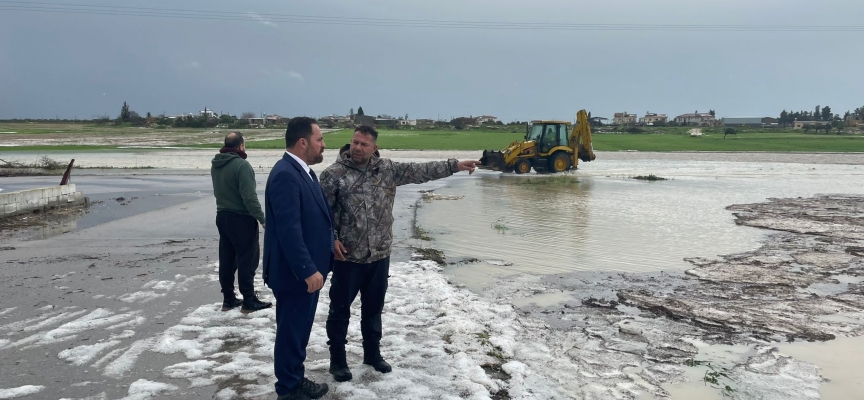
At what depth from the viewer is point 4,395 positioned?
13.9 ft

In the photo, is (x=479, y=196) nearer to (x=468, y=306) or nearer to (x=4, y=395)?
(x=468, y=306)

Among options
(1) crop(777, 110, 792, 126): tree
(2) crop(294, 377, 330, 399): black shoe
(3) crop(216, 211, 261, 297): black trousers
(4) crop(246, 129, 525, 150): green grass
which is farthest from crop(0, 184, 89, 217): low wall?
(1) crop(777, 110, 792, 126): tree

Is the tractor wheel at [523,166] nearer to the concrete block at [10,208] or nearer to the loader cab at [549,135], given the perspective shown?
the loader cab at [549,135]

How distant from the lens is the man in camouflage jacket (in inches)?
179

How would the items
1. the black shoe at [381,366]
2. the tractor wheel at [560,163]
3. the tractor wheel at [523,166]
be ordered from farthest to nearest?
the tractor wheel at [523,166], the tractor wheel at [560,163], the black shoe at [381,366]

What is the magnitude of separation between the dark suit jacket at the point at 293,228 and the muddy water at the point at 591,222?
3621 millimetres

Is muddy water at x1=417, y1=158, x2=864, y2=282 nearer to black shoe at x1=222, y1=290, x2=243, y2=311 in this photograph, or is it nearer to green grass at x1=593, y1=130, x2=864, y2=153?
black shoe at x1=222, y1=290, x2=243, y2=311

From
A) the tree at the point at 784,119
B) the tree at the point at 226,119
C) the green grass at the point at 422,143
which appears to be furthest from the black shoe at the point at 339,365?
the tree at the point at 784,119

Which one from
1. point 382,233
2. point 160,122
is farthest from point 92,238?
point 160,122

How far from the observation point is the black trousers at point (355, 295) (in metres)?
4.60

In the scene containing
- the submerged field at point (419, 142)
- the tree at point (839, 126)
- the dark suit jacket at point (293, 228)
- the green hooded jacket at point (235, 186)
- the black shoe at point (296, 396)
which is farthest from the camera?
the tree at point (839, 126)

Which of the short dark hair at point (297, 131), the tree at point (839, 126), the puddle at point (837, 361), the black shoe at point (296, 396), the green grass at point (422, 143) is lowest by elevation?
the green grass at point (422, 143)

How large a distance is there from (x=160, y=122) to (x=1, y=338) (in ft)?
354

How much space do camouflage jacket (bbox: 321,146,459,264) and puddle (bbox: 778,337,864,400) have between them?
332 cm
